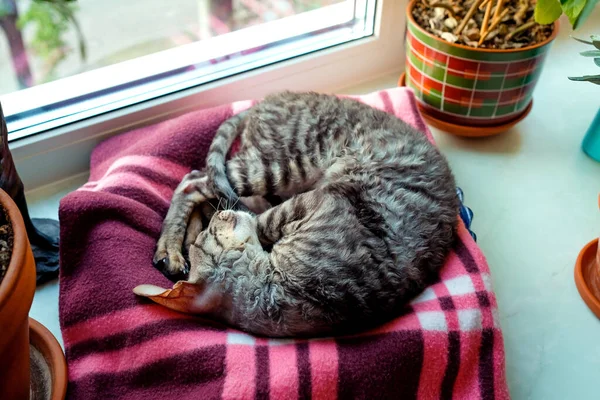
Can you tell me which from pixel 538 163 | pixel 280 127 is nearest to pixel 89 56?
pixel 280 127

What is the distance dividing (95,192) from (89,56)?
1.69ft

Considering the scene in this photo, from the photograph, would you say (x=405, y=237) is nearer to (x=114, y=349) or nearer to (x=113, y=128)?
(x=114, y=349)

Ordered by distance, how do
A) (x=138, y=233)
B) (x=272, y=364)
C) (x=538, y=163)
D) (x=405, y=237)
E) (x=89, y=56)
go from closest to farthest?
(x=272, y=364), (x=405, y=237), (x=138, y=233), (x=89, y=56), (x=538, y=163)

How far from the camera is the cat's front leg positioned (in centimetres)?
149

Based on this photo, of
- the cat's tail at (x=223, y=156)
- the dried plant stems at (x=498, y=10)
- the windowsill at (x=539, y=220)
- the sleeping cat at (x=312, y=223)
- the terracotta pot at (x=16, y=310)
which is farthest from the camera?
the dried plant stems at (x=498, y=10)

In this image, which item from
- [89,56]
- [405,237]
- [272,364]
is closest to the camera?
[272,364]

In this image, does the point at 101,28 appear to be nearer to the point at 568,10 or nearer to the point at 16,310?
the point at 16,310

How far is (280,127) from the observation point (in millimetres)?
1587

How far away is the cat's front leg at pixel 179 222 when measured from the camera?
149 cm

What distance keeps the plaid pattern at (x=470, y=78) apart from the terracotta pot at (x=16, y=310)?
48.6 inches

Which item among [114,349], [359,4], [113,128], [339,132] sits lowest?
[114,349]

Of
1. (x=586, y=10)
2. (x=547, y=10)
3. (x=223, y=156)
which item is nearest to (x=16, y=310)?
(x=223, y=156)

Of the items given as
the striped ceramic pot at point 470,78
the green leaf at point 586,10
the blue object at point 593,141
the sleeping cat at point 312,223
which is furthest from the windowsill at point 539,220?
the green leaf at point 586,10

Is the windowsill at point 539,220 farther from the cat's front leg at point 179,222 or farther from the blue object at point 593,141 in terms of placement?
the cat's front leg at point 179,222
